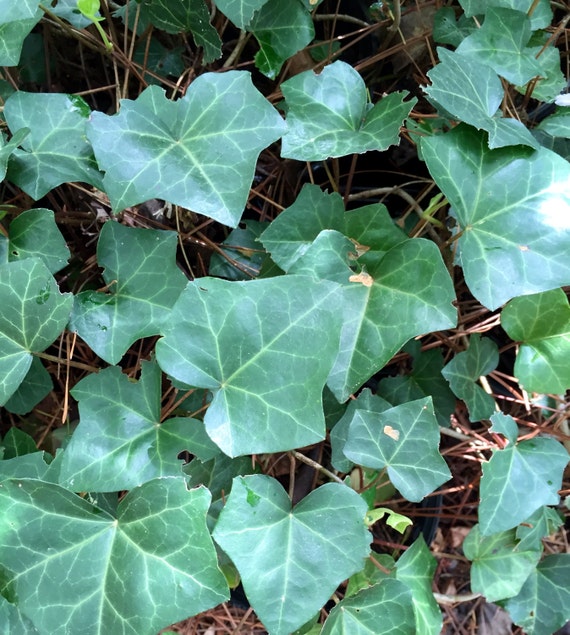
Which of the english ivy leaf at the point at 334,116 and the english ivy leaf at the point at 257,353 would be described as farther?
the english ivy leaf at the point at 334,116

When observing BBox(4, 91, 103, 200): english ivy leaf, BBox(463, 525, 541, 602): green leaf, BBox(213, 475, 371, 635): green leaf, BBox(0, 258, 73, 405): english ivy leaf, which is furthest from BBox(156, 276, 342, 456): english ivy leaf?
BBox(463, 525, 541, 602): green leaf

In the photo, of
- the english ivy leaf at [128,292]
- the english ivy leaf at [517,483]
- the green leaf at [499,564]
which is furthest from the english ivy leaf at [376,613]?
the english ivy leaf at [128,292]

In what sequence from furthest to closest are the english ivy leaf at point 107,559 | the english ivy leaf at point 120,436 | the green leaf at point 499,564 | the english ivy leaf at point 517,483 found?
1. the green leaf at point 499,564
2. the english ivy leaf at point 517,483
3. the english ivy leaf at point 120,436
4. the english ivy leaf at point 107,559

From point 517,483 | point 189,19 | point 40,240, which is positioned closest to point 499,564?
point 517,483

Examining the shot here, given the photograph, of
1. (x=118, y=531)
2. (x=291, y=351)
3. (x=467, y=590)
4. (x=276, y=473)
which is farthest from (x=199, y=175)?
(x=467, y=590)

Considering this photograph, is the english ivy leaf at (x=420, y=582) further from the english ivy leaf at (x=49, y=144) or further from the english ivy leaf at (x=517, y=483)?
the english ivy leaf at (x=49, y=144)

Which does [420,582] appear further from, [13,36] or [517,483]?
[13,36]

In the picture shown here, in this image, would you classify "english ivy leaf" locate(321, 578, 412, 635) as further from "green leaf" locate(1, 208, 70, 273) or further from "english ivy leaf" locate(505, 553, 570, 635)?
"green leaf" locate(1, 208, 70, 273)

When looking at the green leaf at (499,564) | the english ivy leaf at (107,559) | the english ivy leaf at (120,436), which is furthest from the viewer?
the green leaf at (499,564)
